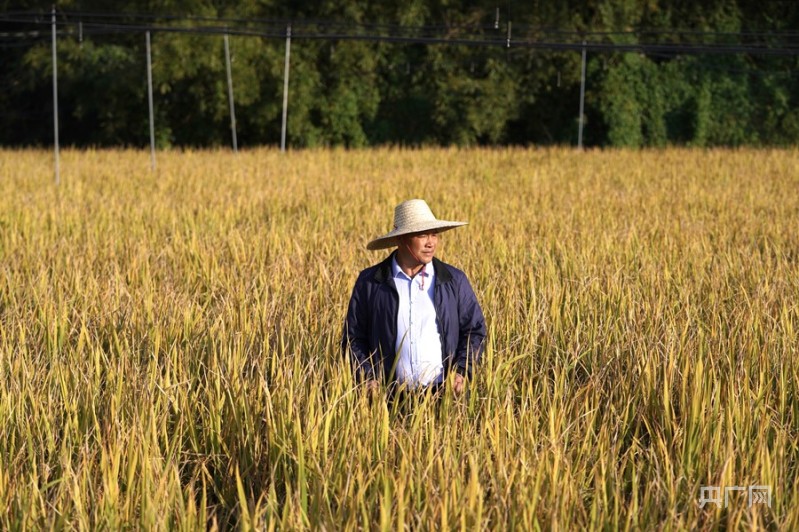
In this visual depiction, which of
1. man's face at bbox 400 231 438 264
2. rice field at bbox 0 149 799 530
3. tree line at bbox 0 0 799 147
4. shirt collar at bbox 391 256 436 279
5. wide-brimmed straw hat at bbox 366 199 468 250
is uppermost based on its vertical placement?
tree line at bbox 0 0 799 147

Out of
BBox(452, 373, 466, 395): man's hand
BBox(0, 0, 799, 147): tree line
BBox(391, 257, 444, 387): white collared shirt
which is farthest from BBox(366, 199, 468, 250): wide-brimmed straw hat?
BBox(0, 0, 799, 147): tree line

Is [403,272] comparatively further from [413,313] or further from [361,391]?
[361,391]

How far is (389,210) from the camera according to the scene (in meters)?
10.7

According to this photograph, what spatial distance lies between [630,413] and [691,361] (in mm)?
509

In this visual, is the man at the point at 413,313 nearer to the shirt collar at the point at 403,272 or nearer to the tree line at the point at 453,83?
the shirt collar at the point at 403,272

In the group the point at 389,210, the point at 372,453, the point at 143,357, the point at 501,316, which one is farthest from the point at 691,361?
the point at 389,210

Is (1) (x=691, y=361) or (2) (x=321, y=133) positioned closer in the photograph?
(1) (x=691, y=361)

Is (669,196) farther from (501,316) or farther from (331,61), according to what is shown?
(331,61)

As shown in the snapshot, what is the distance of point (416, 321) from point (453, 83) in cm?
2612

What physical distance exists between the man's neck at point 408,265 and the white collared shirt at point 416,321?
0.01 metres

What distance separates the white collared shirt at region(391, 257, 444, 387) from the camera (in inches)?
138

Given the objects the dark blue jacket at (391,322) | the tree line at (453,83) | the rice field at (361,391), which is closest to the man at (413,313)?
the dark blue jacket at (391,322)

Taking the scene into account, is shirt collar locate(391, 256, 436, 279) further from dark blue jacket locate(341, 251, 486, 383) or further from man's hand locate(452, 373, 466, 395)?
man's hand locate(452, 373, 466, 395)

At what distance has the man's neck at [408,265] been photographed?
3.50 metres
